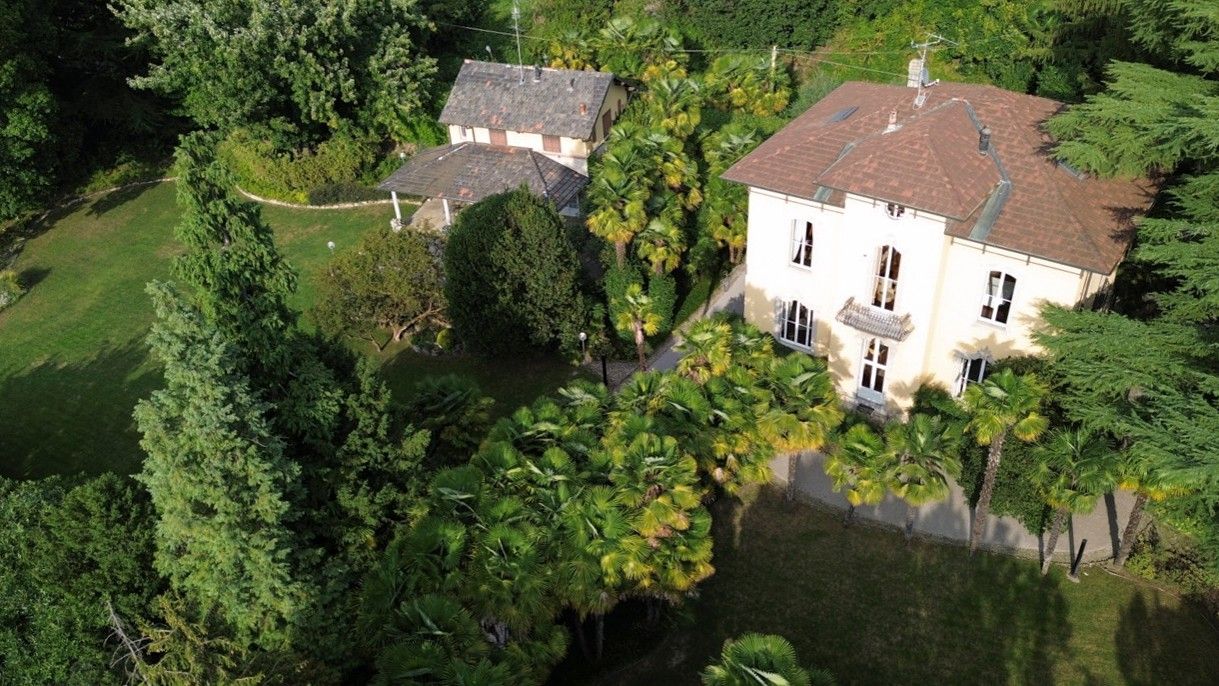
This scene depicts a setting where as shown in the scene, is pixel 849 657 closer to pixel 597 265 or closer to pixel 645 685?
pixel 645 685

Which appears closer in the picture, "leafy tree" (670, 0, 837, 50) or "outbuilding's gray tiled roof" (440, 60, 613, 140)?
"outbuilding's gray tiled roof" (440, 60, 613, 140)

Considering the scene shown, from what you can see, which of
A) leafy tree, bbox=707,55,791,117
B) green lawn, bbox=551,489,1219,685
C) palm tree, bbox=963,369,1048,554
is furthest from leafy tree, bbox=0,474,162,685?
leafy tree, bbox=707,55,791,117

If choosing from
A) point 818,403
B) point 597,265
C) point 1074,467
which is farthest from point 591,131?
point 1074,467

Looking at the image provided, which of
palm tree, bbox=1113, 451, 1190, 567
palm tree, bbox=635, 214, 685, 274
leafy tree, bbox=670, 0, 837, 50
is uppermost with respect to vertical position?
leafy tree, bbox=670, 0, 837, 50

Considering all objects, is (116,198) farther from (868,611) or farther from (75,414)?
(868,611)

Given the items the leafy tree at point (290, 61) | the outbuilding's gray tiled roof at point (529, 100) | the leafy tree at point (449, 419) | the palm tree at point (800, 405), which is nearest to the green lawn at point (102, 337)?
the leafy tree at point (449, 419)

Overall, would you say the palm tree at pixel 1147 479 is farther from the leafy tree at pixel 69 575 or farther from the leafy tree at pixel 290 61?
the leafy tree at pixel 290 61

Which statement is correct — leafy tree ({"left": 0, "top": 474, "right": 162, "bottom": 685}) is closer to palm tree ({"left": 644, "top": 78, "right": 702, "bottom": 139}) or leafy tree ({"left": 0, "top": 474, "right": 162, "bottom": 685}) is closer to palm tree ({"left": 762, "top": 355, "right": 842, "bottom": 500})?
palm tree ({"left": 762, "top": 355, "right": 842, "bottom": 500})
